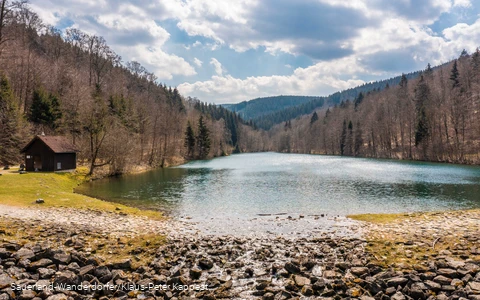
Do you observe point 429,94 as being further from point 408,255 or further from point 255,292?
point 255,292

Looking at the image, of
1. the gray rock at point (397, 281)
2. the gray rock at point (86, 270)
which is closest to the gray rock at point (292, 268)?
the gray rock at point (397, 281)

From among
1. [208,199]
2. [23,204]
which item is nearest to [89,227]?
[23,204]

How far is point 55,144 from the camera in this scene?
42344 millimetres

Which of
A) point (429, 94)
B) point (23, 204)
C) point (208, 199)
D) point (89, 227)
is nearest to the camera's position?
point (89, 227)

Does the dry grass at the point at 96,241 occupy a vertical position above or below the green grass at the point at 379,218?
above

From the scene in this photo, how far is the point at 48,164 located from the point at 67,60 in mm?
51027

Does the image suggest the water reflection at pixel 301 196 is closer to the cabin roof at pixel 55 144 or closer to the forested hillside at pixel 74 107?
the cabin roof at pixel 55 144

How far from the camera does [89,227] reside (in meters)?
16.5

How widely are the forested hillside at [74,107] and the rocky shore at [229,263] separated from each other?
3179 centimetres

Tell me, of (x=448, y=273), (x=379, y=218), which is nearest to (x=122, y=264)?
(x=448, y=273)

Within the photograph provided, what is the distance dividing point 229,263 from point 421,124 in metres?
85.9

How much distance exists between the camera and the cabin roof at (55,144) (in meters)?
41.0

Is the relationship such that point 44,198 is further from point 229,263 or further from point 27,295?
point 229,263

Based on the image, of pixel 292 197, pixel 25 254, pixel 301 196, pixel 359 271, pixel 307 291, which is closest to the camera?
pixel 307 291
